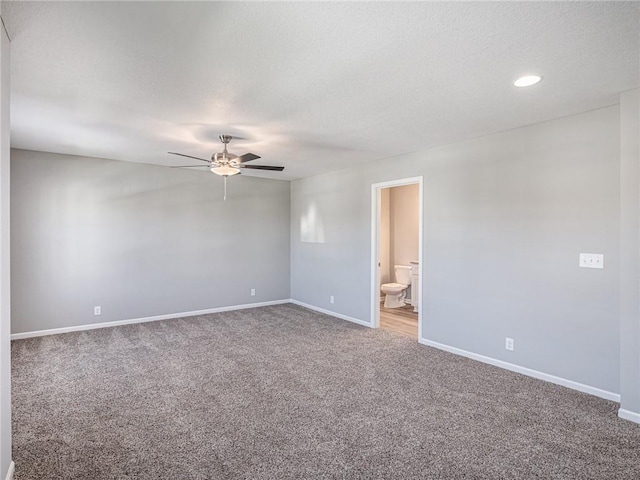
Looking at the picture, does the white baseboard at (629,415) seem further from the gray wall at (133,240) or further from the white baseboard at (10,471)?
the gray wall at (133,240)

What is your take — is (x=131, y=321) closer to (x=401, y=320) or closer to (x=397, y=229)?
(x=401, y=320)

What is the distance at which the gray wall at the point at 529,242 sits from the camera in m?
3.07

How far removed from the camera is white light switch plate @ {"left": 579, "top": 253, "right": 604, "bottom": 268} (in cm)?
308

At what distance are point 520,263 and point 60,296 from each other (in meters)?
5.90

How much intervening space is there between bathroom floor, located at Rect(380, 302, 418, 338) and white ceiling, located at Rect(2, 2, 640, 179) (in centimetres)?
282

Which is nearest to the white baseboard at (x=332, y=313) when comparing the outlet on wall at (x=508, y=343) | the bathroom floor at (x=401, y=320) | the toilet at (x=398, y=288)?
the bathroom floor at (x=401, y=320)

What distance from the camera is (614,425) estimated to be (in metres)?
2.63

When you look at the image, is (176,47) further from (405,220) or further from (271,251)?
(405,220)

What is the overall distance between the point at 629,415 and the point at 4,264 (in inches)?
170

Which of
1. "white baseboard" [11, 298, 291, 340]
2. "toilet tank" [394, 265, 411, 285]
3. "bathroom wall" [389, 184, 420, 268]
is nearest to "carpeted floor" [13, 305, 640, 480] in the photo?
"white baseboard" [11, 298, 291, 340]

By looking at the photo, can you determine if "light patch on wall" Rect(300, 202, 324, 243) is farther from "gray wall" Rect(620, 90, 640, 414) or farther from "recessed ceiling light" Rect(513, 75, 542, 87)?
"gray wall" Rect(620, 90, 640, 414)

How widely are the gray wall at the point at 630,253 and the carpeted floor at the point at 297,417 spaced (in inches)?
13.7

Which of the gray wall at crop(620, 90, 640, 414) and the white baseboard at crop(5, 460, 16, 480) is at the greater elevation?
the gray wall at crop(620, 90, 640, 414)

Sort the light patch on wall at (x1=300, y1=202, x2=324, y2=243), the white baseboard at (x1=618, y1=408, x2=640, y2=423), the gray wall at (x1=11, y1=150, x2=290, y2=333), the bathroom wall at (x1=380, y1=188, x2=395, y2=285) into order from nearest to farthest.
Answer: the white baseboard at (x1=618, y1=408, x2=640, y2=423), the gray wall at (x1=11, y1=150, x2=290, y2=333), the light patch on wall at (x1=300, y1=202, x2=324, y2=243), the bathroom wall at (x1=380, y1=188, x2=395, y2=285)
